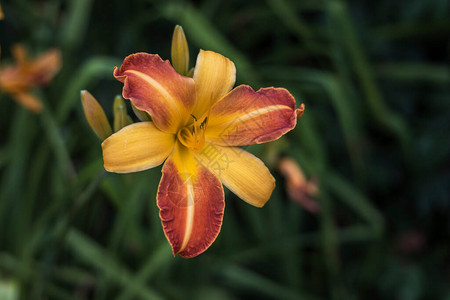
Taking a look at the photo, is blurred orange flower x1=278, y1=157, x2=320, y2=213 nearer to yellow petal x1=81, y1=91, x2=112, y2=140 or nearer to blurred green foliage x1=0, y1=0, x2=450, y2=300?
blurred green foliage x1=0, y1=0, x2=450, y2=300

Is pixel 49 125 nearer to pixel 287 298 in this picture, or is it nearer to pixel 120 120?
pixel 120 120

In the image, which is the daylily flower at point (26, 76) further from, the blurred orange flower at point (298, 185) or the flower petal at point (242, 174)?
the blurred orange flower at point (298, 185)

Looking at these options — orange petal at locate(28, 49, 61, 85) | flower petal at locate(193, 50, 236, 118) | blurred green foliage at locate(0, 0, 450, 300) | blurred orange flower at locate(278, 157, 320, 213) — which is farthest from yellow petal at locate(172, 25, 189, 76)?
Answer: blurred orange flower at locate(278, 157, 320, 213)

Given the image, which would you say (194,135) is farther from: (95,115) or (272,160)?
(272,160)

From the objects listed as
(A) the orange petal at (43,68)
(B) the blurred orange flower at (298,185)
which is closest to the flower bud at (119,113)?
(A) the orange petal at (43,68)

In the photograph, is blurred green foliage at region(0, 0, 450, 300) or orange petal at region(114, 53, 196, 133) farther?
blurred green foliage at region(0, 0, 450, 300)

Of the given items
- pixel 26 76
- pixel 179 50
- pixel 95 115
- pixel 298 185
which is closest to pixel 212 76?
pixel 179 50
